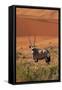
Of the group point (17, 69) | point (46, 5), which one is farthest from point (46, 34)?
point (17, 69)

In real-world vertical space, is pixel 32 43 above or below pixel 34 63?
above

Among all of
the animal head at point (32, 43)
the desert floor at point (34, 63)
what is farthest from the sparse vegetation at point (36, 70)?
the animal head at point (32, 43)

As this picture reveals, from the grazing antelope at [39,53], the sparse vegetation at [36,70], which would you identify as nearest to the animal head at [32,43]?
the grazing antelope at [39,53]

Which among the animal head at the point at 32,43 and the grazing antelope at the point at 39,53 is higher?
the animal head at the point at 32,43

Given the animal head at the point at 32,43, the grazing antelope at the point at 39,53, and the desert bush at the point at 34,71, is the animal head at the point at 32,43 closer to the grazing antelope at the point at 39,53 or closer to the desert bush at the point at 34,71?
the grazing antelope at the point at 39,53

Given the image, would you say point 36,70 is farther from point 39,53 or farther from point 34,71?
point 39,53

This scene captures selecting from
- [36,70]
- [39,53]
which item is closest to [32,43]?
[39,53]

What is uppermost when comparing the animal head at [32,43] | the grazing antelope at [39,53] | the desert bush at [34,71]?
the animal head at [32,43]

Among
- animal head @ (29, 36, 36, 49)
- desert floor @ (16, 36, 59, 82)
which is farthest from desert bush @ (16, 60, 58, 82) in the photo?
animal head @ (29, 36, 36, 49)

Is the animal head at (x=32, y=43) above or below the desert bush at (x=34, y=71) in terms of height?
above

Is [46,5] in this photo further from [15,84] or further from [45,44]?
[15,84]

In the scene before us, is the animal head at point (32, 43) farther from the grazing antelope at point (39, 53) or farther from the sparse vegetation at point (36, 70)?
the sparse vegetation at point (36, 70)

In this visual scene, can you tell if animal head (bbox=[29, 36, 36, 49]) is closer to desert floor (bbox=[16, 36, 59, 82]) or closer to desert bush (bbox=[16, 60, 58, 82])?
desert floor (bbox=[16, 36, 59, 82])

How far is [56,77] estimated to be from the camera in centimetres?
202
